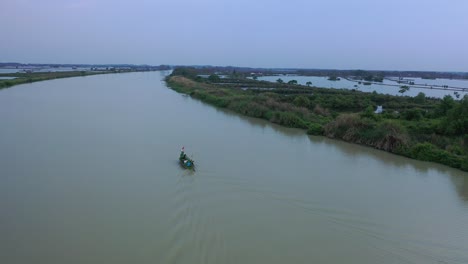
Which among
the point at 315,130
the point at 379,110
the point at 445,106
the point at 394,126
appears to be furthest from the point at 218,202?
the point at 379,110

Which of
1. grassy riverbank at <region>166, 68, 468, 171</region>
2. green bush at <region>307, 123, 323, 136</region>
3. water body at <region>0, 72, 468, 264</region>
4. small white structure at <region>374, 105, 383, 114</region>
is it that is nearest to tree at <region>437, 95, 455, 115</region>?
grassy riverbank at <region>166, 68, 468, 171</region>

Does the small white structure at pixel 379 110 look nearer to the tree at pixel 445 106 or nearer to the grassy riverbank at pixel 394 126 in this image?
the grassy riverbank at pixel 394 126

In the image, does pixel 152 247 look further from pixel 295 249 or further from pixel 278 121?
pixel 278 121

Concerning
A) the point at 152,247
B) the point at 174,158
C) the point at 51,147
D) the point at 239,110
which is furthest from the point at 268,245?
the point at 239,110

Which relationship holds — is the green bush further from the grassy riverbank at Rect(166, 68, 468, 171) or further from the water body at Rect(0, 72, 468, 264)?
the water body at Rect(0, 72, 468, 264)

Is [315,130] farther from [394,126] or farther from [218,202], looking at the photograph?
[218,202]

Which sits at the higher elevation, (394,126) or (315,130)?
(394,126)

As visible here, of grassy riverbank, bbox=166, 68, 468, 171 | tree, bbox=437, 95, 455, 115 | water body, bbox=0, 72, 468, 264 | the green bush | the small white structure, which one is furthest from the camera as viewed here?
the small white structure

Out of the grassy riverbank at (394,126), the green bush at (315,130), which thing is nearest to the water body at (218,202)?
the grassy riverbank at (394,126)
